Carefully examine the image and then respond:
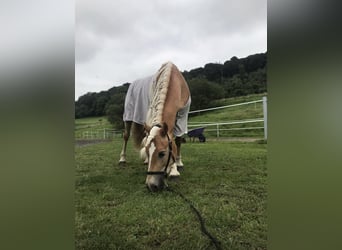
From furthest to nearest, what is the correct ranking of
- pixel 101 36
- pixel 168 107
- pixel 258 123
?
pixel 168 107 < pixel 101 36 < pixel 258 123

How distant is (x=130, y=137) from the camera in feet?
3.96

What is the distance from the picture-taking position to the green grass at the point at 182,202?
3.02 feet

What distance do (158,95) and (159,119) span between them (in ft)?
0.37

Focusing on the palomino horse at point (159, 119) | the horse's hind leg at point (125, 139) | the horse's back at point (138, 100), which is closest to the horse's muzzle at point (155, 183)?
the palomino horse at point (159, 119)

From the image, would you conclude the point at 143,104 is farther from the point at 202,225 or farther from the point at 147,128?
the point at 202,225

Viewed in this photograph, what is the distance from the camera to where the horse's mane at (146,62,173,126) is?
115 cm

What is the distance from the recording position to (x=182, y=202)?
1.04 m

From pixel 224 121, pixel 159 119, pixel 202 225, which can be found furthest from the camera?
pixel 159 119

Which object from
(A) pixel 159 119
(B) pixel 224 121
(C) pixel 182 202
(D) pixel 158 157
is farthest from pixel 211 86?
(C) pixel 182 202

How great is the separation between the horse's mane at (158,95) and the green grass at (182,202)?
167 millimetres
